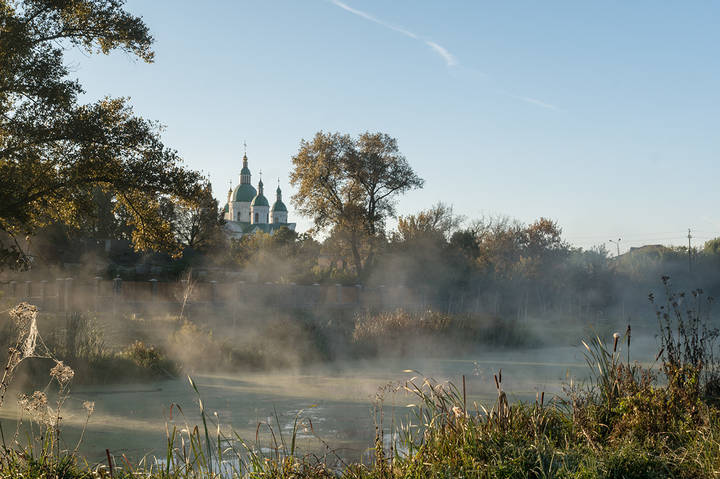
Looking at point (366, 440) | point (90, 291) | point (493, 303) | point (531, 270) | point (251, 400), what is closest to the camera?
point (366, 440)

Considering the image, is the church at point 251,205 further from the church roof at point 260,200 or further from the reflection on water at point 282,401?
the reflection on water at point 282,401

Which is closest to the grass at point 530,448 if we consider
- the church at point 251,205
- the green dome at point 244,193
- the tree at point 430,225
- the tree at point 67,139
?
the tree at point 67,139

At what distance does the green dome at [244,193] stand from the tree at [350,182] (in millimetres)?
77898

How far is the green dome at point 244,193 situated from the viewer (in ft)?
367

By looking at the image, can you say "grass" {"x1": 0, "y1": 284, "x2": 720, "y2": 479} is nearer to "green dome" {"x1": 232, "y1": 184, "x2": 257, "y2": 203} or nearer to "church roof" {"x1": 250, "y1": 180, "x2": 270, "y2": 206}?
"church roof" {"x1": 250, "y1": 180, "x2": 270, "y2": 206}

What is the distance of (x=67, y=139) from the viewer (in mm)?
12367

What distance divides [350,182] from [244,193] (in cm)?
8000

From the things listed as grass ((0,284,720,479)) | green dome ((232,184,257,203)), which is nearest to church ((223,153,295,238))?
green dome ((232,184,257,203))

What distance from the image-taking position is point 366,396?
9.79m

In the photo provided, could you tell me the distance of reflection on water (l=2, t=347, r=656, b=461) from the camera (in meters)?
6.84

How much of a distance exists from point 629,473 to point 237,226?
294 feet

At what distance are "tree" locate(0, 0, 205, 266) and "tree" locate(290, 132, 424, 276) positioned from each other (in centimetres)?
2051

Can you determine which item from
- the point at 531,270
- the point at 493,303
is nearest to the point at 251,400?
the point at 493,303

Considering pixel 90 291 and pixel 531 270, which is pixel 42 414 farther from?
pixel 531 270
